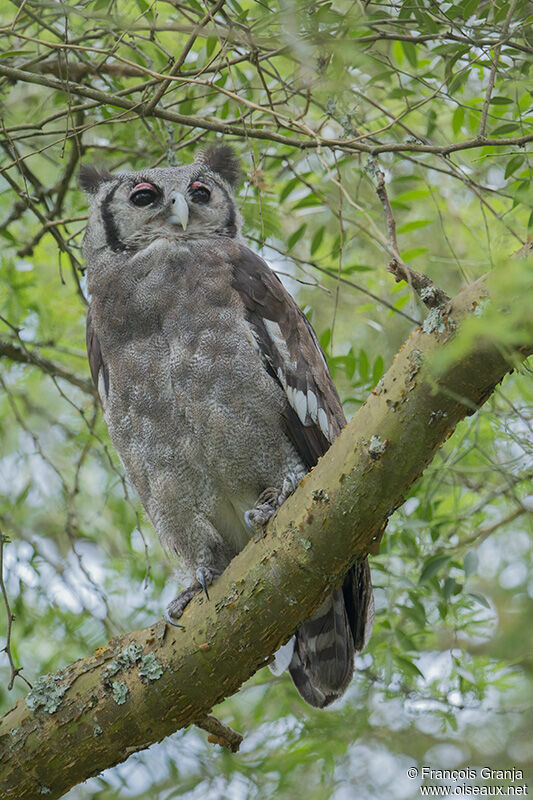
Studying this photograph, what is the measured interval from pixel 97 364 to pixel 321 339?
3.33 feet

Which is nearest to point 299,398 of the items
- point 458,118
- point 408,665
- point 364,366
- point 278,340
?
point 278,340

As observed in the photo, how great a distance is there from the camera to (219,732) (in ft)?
9.52

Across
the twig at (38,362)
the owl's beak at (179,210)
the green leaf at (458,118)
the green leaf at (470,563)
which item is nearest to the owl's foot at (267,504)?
the green leaf at (470,563)

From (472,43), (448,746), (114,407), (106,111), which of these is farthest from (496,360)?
(448,746)

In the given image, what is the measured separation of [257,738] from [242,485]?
64.9 inches

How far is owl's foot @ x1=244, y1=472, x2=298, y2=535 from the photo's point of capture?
2.71m

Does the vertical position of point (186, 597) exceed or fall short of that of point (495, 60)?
it falls short

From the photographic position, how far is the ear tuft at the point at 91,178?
3.84 m

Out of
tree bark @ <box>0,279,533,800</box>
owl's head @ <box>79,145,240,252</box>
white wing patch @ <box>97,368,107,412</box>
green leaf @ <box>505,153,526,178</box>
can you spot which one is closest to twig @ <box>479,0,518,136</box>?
green leaf @ <box>505,153,526,178</box>

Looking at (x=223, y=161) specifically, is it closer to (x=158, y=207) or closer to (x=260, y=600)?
(x=158, y=207)

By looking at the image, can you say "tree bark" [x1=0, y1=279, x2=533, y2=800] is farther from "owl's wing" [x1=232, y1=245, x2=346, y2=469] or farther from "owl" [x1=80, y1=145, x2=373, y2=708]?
"owl's wing" [x1=232, y1=245, x2=346, y2=469]

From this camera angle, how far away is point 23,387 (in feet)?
16.4

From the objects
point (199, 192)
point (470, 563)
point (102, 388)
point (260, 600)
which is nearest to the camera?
point (260, 600)

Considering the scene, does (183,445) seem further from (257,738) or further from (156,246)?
(257,738)
